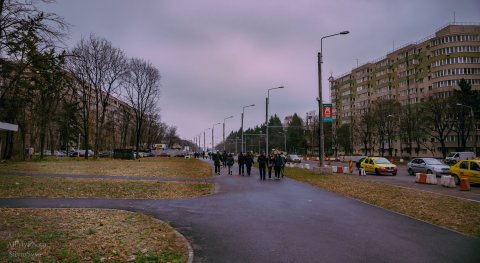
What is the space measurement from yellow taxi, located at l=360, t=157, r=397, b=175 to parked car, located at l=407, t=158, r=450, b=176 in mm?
1560

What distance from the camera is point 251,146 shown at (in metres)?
149

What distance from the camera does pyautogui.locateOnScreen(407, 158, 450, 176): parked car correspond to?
1068 inches

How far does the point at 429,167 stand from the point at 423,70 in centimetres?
6760

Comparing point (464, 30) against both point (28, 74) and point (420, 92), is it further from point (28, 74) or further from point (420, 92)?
point (28, 74)

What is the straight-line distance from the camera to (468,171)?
2083 centimetres

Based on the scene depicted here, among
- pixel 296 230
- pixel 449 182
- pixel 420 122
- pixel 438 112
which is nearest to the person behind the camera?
pixel 296 230

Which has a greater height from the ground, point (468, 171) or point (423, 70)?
point (423, 70)

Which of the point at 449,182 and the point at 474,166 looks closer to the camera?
the point at 449,182

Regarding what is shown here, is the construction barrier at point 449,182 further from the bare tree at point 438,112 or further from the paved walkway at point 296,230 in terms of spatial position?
the bare tree at point 438,112

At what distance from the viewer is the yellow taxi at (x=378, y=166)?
31.7 m

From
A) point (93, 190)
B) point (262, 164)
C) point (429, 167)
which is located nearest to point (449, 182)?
point (429, 167)

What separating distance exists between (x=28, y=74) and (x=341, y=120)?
377 feet

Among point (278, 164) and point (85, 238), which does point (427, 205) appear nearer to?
point (85, 238)

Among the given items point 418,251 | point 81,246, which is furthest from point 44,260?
point 418,251
